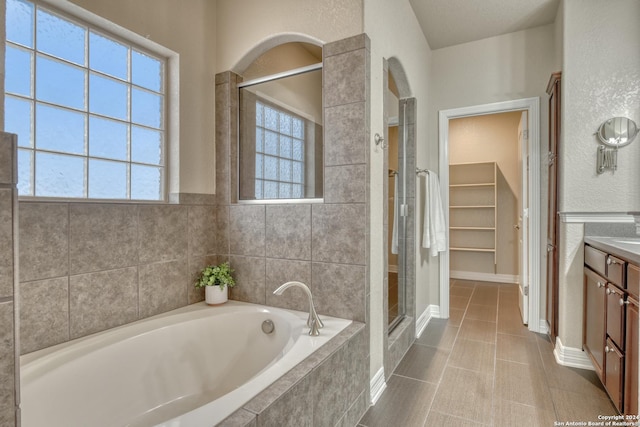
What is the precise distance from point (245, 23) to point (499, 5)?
208 centimetres

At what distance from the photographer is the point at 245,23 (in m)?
2.22

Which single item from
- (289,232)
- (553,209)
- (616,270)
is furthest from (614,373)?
(289,232)

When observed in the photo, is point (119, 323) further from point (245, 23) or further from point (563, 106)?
point (563, 106)

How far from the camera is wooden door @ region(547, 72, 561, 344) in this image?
102 inches

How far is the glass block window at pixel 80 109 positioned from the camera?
1.49 meters

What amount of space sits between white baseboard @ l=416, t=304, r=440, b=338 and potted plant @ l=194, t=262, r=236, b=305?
171 centimetres

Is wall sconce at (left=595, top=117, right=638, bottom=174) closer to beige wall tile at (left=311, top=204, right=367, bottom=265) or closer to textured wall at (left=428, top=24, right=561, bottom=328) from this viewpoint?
textured wall at (left=428, top=24, right=561, bottom=328)

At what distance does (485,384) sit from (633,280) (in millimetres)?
1025

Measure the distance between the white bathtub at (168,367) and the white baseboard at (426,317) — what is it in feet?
4.66

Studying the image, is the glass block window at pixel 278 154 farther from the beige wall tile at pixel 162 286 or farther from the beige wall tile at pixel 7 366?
the beige wall tile at pixel 7 366

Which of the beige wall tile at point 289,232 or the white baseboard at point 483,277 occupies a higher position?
the beige wall tile at point 289,232

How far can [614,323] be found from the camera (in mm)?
1769

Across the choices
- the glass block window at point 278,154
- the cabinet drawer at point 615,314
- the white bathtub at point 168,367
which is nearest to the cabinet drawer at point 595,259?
the cabinet drawer at point 615,314

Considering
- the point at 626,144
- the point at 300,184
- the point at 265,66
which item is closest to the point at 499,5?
the point at 626,144
